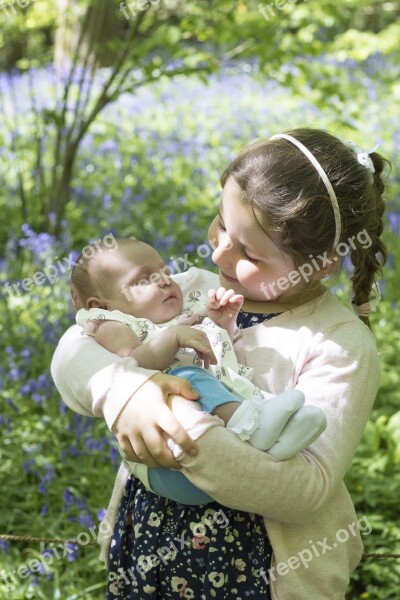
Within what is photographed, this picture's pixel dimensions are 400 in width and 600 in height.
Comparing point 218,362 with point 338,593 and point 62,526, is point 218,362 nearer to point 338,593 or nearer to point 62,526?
point 338,593

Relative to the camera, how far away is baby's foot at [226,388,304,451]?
4.95ft

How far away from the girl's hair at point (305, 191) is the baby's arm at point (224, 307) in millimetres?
153

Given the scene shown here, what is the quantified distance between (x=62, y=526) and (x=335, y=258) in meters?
1.70

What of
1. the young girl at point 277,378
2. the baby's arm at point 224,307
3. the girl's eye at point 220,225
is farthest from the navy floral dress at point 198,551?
the girl's eye at point 220,225

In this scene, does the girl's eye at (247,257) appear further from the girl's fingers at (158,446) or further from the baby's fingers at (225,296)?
the girl's fingers at (158,446)

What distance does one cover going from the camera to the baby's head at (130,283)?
6.17 ft

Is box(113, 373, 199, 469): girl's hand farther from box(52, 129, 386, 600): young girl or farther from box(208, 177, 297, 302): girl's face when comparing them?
box(208, 177, 297, 302): girl's face

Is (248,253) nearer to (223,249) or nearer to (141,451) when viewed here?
(223,249)

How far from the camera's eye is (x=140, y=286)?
1.90m

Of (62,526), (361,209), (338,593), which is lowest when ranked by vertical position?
(62,526)

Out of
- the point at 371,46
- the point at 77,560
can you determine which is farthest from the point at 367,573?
the point at 371,46

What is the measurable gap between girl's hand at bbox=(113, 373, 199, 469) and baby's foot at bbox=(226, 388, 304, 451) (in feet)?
0.30

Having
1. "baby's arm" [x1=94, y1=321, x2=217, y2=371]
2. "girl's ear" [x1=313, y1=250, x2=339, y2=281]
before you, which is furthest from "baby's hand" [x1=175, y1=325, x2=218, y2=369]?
"girl's ear" [x1=313, y1=250, x2=339, y2=281]

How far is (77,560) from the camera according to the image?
9.17 feet
